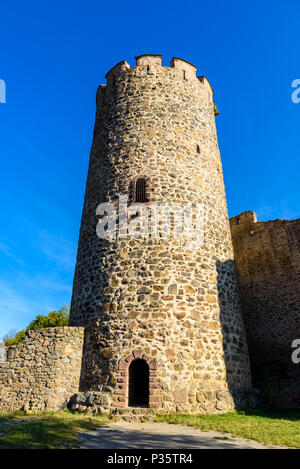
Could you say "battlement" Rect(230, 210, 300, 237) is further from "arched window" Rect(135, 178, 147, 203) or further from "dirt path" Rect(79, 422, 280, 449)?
"dirt path" Rect(79, 422, 280, 449)

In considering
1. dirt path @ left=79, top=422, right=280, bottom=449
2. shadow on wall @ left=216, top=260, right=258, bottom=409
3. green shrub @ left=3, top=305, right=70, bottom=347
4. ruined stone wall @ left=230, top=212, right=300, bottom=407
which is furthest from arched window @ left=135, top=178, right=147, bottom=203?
green shrub @ left=3, top=305, right=70, bottom=347

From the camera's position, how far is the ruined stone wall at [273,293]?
1320cm

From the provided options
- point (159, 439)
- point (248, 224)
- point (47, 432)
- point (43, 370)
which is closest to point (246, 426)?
point (159, 439)

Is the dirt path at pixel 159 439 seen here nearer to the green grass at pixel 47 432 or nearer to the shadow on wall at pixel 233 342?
the green grass at pixel 47 432

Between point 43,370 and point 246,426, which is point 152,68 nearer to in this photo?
point 43,370

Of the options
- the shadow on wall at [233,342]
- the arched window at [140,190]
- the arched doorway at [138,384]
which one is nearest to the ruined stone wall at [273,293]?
the shadow on wall at [233,342]

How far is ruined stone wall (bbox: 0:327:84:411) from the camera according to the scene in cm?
902

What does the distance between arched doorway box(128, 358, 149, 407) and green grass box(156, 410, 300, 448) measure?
4.23ft

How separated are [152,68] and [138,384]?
11.8 meters

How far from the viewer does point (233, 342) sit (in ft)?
33.7

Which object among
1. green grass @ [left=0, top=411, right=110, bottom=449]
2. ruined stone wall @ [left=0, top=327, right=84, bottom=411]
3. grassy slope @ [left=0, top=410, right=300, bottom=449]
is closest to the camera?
green grass @ [left=0, top=411, right=110, bottom=449]

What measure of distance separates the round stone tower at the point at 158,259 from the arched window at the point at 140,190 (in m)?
0.04
